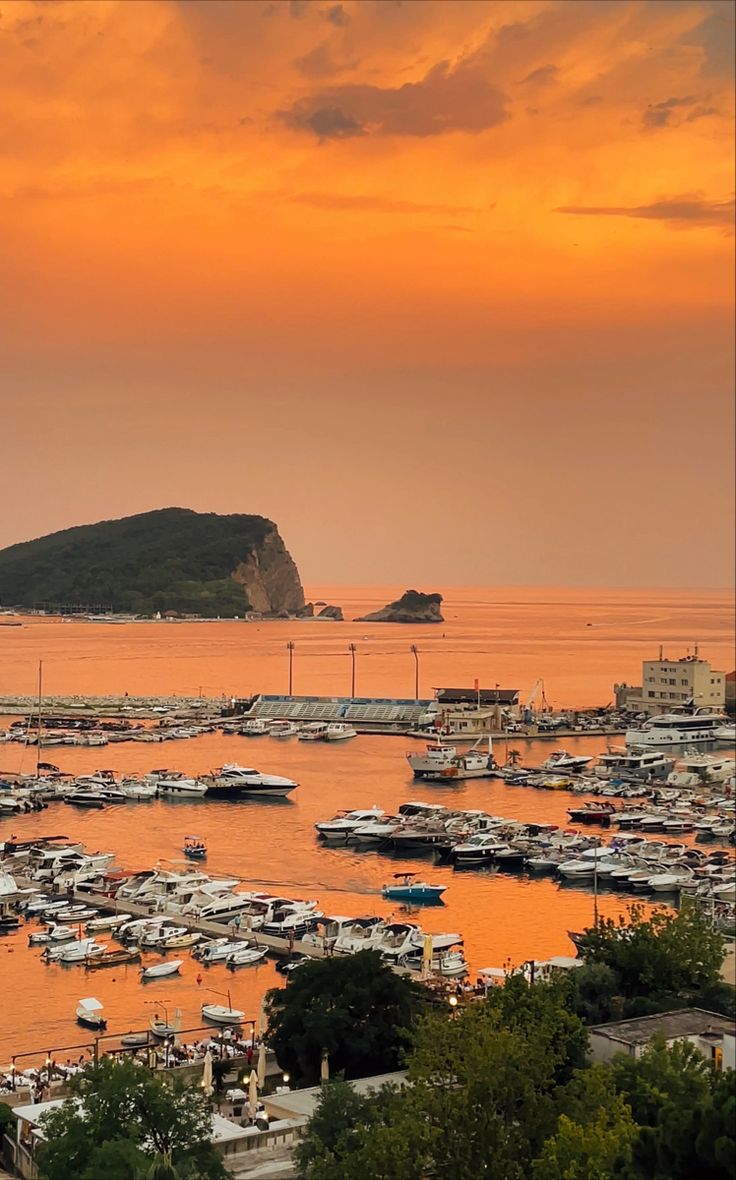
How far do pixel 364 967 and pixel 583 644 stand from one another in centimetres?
7030

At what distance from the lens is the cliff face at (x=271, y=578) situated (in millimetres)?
96500

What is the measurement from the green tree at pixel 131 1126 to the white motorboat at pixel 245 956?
6.09 metres

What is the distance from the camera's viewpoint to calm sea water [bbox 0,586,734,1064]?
42.2ft

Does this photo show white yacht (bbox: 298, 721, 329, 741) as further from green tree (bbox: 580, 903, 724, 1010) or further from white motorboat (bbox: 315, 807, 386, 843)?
green tree (bbox: 580, 903, 724, 1010)

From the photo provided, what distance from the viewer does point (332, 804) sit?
A: 23.3 meters

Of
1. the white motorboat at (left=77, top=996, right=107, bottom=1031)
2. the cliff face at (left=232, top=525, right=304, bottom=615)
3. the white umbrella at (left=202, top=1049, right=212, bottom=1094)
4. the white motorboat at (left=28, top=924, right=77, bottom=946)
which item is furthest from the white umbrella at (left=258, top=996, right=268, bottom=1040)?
the cliff face at (left=232, top=525, right=304, bottom=615)

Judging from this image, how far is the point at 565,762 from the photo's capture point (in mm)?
27312

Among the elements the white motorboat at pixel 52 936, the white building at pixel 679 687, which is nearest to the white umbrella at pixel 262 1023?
the white motorboat at pixel 52 936

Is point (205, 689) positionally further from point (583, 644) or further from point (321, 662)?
point (583, 644)

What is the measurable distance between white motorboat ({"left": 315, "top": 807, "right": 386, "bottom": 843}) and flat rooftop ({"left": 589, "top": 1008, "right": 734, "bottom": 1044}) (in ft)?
37.2

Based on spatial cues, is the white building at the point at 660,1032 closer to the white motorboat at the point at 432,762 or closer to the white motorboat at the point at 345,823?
the white motorboat at the point at 345,823

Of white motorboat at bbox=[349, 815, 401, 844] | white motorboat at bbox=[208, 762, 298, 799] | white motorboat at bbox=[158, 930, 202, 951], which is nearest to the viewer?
white motorboat at bbox=[158, 930, 202, 951]

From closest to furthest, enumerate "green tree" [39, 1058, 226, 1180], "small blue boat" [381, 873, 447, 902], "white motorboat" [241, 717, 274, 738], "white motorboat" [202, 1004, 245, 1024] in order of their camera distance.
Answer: "green tree" [39, 1058, 226, 1180] → "white motorboat" [202, 1004, 245, 1024] → "small blue boat" [381, 873, 447, 902] → "white motorboat" [241, 717, 274, 738]

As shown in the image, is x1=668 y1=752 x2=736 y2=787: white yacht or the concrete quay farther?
x1=668 y1=752 x2=736 y2=787: white yacht
